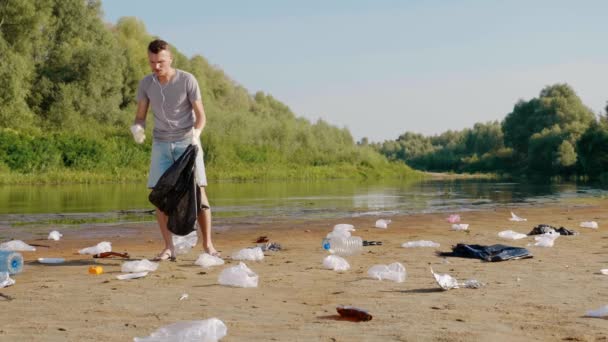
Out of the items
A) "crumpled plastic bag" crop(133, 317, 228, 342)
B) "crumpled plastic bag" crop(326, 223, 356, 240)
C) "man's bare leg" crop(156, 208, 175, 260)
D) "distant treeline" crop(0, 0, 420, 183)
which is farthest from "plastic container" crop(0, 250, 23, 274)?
"distant treeline" crop(0, 0, 420, 183)

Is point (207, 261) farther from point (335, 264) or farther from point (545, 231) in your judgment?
point (545, 231)

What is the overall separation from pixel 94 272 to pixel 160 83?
7.07 ft

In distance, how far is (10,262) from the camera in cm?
629

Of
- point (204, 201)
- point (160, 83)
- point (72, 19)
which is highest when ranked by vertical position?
point (72, 19)

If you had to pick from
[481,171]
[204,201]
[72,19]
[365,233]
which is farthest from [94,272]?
[481,171]

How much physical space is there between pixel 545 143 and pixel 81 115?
140 feet

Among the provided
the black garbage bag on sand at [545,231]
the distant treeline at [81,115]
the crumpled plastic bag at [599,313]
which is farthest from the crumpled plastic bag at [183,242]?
the distant treeline at [81,115]

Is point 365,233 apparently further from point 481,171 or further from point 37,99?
point 481,171

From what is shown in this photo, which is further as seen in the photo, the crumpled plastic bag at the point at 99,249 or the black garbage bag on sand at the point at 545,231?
the black garbage bag on sand at the point at 545,231

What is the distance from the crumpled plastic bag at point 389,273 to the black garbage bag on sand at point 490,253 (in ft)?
5.20

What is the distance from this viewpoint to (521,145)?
271ft

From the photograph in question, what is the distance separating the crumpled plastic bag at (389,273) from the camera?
5.98 meters

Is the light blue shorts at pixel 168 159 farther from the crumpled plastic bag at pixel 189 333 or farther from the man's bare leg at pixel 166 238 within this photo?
the crumpled plastic bag at pixel 189 333

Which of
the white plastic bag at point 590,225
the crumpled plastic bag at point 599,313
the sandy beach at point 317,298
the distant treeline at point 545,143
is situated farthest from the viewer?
the distant treeline at point 545,143
